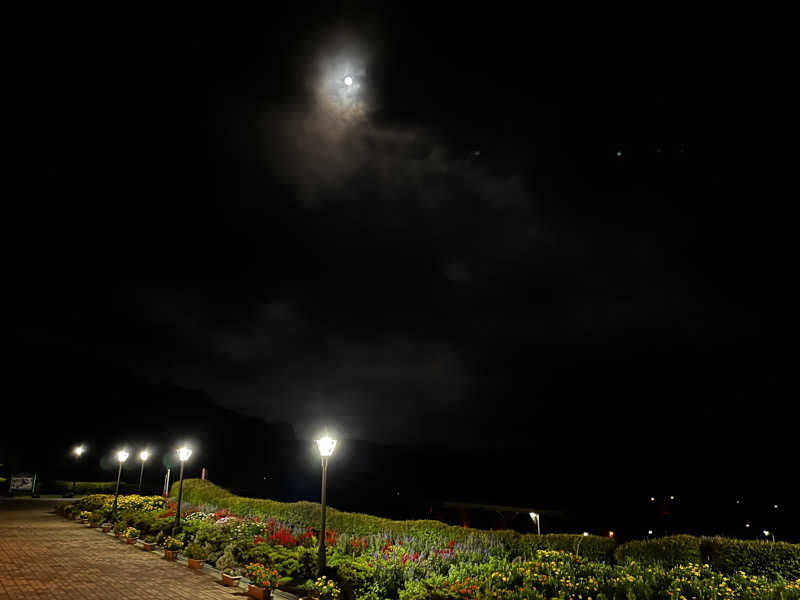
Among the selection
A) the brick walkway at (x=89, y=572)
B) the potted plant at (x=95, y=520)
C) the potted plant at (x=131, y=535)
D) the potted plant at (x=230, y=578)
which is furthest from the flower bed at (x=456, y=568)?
the potted plant at (x=95, y=520)

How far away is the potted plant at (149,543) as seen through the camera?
15.0 meters

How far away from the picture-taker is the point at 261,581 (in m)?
10.0

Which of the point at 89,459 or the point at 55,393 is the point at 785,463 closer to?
the point at 89,459

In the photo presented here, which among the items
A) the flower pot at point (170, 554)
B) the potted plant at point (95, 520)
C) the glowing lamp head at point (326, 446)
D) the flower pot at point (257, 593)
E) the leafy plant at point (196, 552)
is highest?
the glowing lamp head at point (326, 446)

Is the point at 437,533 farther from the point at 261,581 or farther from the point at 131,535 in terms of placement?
the point at 131,535

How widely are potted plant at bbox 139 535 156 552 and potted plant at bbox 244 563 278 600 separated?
5.99 metres

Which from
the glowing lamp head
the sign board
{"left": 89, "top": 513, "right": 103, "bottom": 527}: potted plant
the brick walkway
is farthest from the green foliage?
the sign board

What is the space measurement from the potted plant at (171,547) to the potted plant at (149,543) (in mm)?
517

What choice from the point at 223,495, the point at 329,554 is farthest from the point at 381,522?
the point at 223,495

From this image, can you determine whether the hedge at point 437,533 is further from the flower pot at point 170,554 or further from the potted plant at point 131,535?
the flower pot at point 170,554

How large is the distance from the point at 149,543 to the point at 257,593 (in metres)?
7.99

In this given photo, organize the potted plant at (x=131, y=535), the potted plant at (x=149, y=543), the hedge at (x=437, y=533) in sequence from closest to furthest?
the hedge at (x=437, y=533)
the potted plant at (x=149, y=543)
the potted plant at (x=131, y=535)

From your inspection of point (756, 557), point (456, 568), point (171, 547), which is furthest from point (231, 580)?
point (756, 557)

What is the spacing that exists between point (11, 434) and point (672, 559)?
58.5 metres
